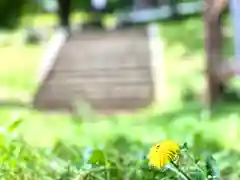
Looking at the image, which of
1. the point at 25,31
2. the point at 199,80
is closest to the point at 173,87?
the point at 199,80

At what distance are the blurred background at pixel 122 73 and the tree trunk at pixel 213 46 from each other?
0.01 m

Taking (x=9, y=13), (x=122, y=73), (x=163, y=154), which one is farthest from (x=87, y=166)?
(x=9, y=13)

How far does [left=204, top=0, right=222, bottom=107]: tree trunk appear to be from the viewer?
687 cm

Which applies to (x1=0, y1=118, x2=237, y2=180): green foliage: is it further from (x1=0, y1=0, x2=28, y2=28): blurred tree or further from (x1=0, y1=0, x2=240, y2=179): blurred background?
(x1=0, y1=0, x2=28, y2=28): blurred tree

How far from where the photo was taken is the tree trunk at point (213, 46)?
6.87m

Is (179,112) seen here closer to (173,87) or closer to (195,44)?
(173,87)

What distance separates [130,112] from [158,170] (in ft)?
22.9

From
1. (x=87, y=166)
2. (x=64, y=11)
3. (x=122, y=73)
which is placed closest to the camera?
(x=87, y=166)

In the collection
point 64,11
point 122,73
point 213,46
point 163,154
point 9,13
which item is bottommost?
point 163,154

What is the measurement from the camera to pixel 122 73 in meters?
9.21

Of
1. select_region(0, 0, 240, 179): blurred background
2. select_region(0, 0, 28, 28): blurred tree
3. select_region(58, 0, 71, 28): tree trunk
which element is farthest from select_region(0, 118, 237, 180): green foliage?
select_region(0, 0, 28, 28): blurred tree

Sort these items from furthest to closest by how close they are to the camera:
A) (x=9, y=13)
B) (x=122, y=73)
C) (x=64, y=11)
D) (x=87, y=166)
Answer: (x=9, y=13), (x=64, y=11), (x=122, y=73), (x=87, y=166)

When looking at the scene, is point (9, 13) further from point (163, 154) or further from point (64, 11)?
point (163, 154)

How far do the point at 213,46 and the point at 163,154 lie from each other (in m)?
6.34
